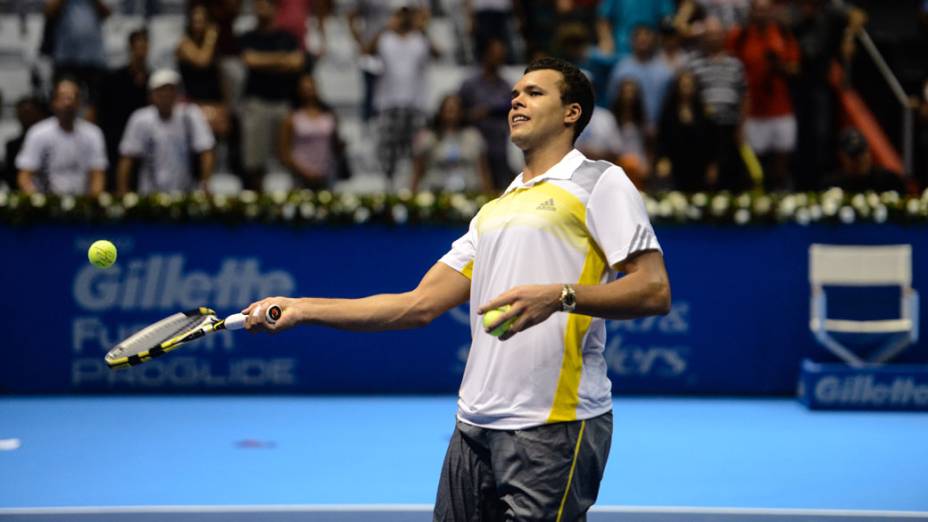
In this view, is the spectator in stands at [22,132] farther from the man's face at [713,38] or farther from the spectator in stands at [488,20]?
the man's face at [713,38]

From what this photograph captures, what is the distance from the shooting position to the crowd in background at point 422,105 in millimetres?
11289

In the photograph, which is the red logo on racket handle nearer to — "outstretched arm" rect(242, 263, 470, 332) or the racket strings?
"outstretched arm" rect(242, 263, 470, 332)

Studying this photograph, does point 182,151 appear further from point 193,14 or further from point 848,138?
point 848,138

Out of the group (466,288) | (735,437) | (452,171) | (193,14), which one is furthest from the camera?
(193,14)

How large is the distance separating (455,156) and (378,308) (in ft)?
25.8

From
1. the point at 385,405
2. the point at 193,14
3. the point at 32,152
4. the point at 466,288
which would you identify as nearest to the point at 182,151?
the point at 32,152

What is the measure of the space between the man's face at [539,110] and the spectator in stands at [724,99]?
8.47m

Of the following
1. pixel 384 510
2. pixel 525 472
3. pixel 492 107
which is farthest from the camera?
pixel 492 107

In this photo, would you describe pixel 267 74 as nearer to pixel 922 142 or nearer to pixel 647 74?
pixel 647 74

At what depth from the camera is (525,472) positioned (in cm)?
385

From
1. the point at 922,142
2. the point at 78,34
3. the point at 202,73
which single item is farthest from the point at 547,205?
the point at 922,142

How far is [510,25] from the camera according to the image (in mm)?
14883

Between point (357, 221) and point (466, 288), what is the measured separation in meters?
6.50

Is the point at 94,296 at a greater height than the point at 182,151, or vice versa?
the point at 182,151
